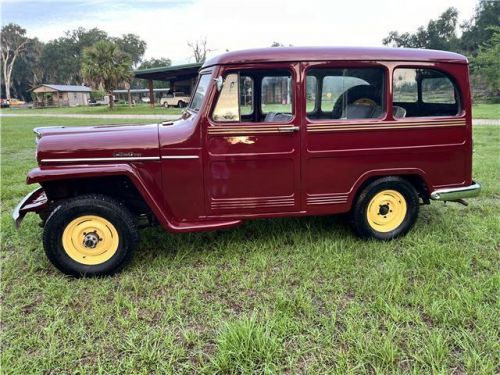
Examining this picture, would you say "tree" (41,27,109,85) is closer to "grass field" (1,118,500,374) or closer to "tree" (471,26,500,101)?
"tree" (471,26,500,101)

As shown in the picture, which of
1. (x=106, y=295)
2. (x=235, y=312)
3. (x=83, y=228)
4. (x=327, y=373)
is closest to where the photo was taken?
(x=327, y=373)

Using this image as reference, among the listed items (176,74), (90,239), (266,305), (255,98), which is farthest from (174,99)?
(266,305)

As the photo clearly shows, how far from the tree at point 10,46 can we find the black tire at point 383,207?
243 feet

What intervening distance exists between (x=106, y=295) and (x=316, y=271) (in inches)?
69.7

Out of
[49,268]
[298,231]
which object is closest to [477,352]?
[298,231]

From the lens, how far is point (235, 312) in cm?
305

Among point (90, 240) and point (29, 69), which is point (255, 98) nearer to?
point (90, 240)

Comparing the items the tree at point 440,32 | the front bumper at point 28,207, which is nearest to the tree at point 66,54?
the tree at point 440,32

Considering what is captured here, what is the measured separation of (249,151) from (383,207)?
159 cm

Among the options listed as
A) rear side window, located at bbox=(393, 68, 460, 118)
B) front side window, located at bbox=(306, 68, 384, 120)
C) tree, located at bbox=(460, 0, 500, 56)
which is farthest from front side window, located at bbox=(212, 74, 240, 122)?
tree, located at bbox=(460, 0, 500, 56)

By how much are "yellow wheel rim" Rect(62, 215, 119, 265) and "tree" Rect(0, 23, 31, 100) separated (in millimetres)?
73220

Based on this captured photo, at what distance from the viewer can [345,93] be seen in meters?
4.29

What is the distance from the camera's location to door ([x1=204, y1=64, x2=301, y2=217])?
12.2ft

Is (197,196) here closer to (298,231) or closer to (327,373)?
(298,231)
